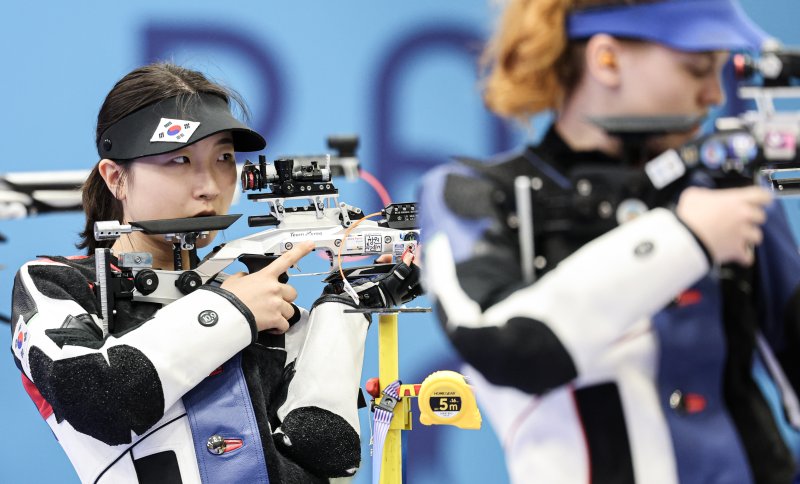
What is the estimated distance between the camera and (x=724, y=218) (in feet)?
2.48

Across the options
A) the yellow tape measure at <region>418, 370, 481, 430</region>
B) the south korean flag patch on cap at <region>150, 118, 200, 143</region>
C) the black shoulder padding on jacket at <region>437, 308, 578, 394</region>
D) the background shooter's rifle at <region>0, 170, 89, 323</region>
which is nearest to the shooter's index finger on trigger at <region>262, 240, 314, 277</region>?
the south korean flag patch on cap at <region>150, 118, 200, 143</region>

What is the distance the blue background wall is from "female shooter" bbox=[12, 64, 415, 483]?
0.76 meters

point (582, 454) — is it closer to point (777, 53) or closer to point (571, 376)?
point (571, 376)

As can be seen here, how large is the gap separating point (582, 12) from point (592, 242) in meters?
0.20

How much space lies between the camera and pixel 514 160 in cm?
88

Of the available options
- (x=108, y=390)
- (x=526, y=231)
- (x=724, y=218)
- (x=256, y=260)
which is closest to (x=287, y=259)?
(x=256, y=260)

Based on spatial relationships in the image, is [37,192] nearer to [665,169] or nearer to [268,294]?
[268,294]

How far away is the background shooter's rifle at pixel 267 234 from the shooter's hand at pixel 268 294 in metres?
0.07

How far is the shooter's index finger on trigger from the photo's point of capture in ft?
4.96

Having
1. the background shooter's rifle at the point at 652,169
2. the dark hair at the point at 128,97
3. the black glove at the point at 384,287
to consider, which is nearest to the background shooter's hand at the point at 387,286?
the black glove at the point at 384,287

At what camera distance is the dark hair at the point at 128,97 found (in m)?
1.58

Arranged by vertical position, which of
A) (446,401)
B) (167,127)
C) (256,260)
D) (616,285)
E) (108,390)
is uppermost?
(167,127)

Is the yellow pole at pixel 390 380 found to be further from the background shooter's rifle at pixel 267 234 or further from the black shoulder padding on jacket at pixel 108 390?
the black shoulder padding on jacket at pixel 108 390

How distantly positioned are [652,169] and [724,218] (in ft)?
0.25
